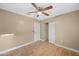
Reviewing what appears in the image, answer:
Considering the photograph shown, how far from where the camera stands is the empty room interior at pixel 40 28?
1.80 m

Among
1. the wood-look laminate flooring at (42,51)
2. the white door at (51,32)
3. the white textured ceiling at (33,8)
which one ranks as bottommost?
the wood-look laminate flooring at (42,51)

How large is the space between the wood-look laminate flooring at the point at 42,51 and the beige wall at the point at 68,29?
126 millimetres

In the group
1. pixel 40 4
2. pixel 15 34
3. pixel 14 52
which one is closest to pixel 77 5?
pixel 40 4

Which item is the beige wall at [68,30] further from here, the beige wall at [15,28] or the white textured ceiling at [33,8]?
the beige wall at [15,28]

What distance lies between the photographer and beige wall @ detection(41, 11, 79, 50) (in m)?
1.83

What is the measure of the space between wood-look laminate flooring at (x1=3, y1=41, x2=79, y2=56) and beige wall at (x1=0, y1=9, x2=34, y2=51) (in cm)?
13

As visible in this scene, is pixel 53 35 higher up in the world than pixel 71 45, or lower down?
higher up

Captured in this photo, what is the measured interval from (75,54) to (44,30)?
2.40 feet

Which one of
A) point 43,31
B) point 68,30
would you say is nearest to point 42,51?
point 43,31

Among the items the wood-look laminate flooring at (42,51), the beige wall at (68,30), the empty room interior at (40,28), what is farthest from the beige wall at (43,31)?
the beige wall at (68,30)

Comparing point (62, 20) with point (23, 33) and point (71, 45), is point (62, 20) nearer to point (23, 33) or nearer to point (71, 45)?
point (71, 45)

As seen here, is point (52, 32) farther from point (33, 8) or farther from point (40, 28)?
point (33, 8)

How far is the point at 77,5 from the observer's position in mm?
1818

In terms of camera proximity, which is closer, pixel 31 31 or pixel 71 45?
pixel 71 45
